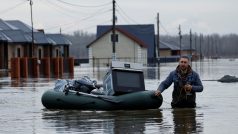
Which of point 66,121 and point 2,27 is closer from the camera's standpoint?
point 66,121

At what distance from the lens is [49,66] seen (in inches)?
2271

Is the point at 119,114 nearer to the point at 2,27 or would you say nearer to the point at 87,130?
the point at 87,130

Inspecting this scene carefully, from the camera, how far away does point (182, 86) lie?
19.1 m

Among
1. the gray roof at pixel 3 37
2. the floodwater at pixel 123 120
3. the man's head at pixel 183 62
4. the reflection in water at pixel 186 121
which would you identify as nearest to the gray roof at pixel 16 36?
the gray roof at pixel 3 37

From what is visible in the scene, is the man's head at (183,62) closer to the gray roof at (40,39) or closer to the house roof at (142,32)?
the gray roof at (40,39)

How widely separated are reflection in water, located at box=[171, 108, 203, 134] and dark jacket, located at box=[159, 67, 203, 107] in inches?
10.9

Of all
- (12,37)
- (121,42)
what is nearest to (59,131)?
(12,37)

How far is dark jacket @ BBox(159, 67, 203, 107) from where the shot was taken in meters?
19.1

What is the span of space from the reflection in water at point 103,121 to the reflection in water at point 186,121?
0.39 metres

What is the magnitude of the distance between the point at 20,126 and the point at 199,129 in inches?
158

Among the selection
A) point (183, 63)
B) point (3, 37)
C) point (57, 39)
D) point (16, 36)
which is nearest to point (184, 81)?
point (183, 63)

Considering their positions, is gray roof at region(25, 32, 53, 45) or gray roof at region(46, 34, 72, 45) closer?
gray roof at region(25, 32, 53, 45)

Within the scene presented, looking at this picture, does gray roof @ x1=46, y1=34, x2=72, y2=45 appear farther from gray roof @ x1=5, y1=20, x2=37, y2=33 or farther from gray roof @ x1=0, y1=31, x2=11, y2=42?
gray roof @ x1=0, y1=31, x2=11, y2=42

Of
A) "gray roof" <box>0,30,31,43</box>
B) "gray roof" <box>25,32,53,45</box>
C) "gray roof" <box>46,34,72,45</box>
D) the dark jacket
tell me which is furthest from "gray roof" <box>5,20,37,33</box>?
the dark jacket
